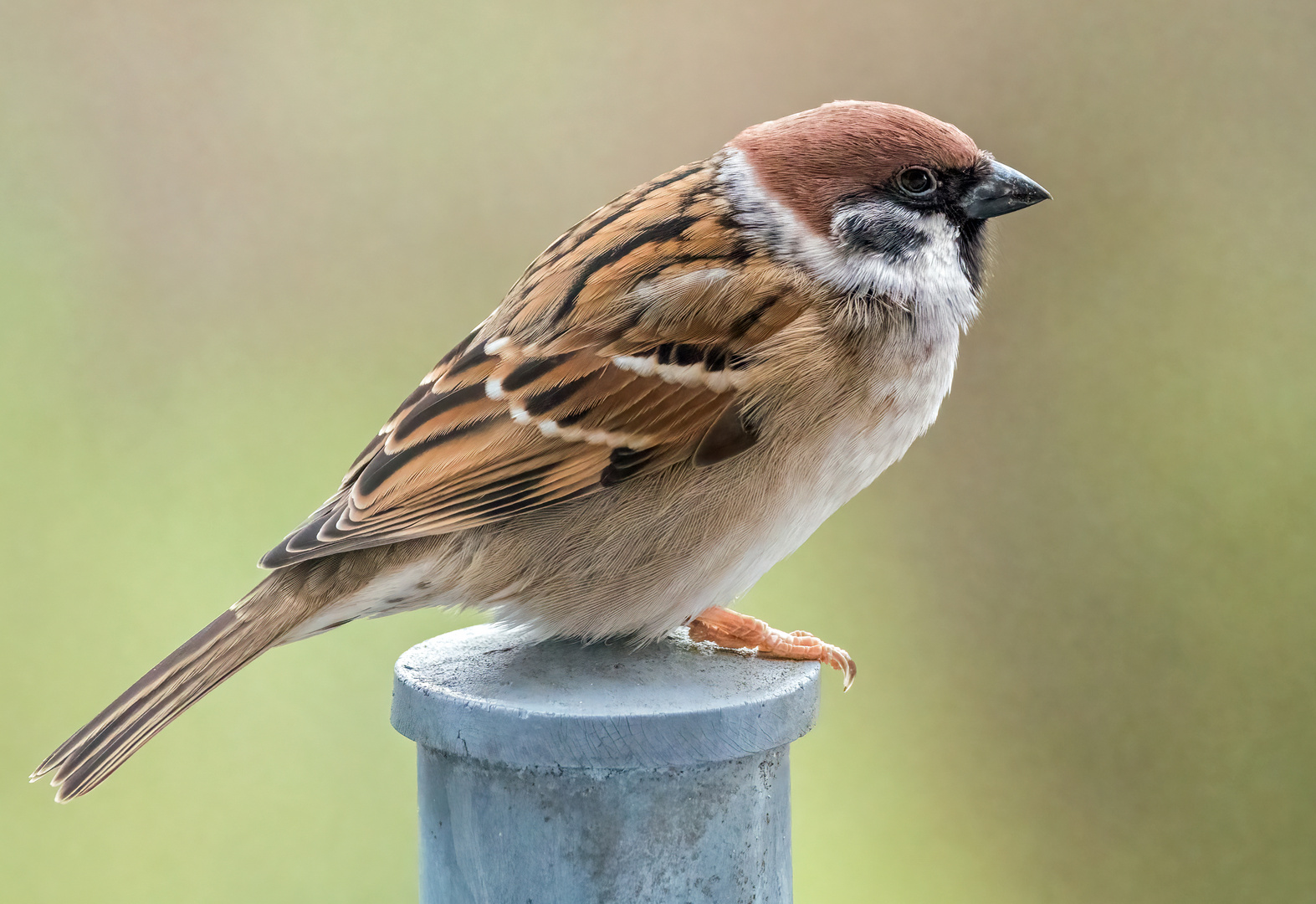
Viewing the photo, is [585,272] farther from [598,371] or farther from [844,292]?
[844,292]

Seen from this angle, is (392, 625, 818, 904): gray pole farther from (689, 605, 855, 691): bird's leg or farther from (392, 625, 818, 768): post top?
(689, 605, 855, 691): bird's leg

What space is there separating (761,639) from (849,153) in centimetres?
67

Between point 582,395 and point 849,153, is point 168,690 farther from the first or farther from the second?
point 849,153

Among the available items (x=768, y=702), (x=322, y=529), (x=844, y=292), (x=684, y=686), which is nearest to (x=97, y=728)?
(x=322, y=529)

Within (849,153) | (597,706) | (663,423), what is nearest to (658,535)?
A: (663,423)

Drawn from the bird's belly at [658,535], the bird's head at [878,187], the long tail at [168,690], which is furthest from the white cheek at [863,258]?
the long tail at [168,690]

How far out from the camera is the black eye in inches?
67.4

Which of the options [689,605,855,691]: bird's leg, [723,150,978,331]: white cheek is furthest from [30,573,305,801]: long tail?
[723,150,978,331]: white cheek

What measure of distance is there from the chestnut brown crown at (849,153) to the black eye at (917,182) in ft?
0.03

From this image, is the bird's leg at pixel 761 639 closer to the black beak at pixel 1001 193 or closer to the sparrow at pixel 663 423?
the sparrow at pixel 663 423

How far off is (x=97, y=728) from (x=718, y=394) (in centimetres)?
88

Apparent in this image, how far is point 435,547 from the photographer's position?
1.66 m

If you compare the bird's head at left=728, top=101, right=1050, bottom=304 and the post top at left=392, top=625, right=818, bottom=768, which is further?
the bird's head at left=728, top=101, right=1050, bottom=304

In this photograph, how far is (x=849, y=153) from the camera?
171 centimetres
